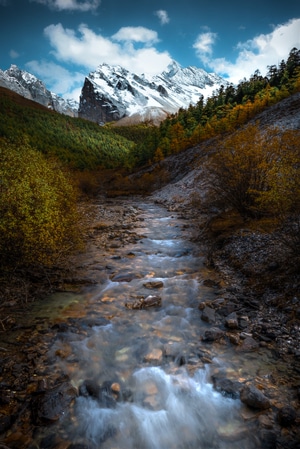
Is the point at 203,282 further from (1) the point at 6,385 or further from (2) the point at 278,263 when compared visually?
(1) the point at 6,385

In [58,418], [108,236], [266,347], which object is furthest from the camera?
[108,236]

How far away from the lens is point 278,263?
10.0 metres

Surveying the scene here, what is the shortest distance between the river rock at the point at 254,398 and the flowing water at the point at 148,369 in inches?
8.3

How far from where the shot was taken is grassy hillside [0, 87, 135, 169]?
8625cm

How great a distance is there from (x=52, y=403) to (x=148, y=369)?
8.21 feet

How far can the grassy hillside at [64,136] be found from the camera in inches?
3396

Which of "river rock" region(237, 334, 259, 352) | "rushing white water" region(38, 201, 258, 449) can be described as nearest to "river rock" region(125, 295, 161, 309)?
"rushing white water" region(38, 201, 258, 449)

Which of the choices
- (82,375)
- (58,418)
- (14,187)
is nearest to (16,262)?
(14,187)

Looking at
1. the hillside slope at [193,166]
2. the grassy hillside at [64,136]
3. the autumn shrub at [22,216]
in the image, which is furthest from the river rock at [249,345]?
the grassy hillside at [64,136]

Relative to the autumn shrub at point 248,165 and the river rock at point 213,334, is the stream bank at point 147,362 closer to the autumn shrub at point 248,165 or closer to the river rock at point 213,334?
the river rock at point 213,334

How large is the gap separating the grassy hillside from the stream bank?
7309cm

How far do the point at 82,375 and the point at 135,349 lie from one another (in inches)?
66.6

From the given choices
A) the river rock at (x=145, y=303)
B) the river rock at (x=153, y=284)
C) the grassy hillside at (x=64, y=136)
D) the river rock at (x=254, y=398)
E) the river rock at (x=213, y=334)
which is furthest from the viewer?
the grassy hillside at (x=64, y=136)

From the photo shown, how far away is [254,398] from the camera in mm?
5398
